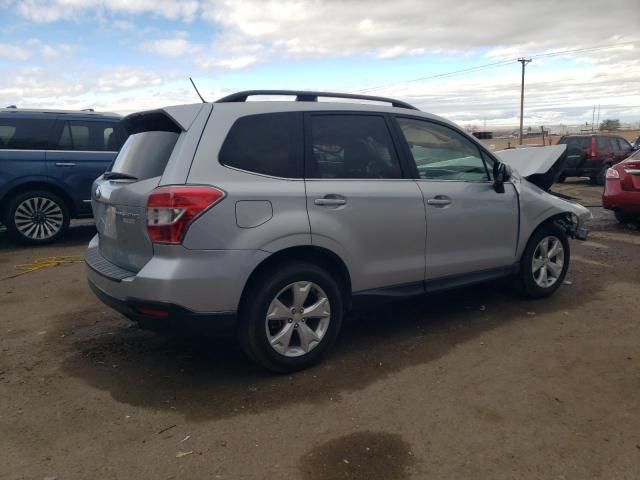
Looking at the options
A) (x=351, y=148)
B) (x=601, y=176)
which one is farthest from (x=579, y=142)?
(x=351, y=148)

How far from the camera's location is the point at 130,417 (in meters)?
3.26

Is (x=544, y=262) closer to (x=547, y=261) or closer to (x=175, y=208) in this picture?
(x=547, y=261)

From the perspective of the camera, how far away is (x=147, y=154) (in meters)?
3.77

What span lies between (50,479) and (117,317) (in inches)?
95.6

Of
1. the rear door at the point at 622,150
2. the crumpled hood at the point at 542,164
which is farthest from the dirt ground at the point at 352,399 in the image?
the rear door at the point at 622,150

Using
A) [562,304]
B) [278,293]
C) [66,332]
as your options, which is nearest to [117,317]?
[66,332]

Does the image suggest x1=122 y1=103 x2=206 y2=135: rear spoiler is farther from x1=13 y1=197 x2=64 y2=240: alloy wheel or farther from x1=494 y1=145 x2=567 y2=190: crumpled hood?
x1=13 y1=197 x2=64 y2=240: alloy wheel

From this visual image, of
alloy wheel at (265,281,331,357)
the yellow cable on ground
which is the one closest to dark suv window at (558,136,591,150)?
the yellow cable on ground

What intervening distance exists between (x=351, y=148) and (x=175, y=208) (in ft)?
4.57

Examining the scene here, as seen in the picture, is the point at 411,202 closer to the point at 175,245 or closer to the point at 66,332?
the point at 175,245

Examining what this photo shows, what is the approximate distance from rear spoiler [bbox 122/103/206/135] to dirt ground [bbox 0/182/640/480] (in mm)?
A: 1633

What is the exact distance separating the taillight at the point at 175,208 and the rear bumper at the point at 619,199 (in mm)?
7362

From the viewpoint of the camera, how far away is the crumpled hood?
18.2ft

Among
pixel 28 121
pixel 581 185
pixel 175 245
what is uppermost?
pixel 28 121
